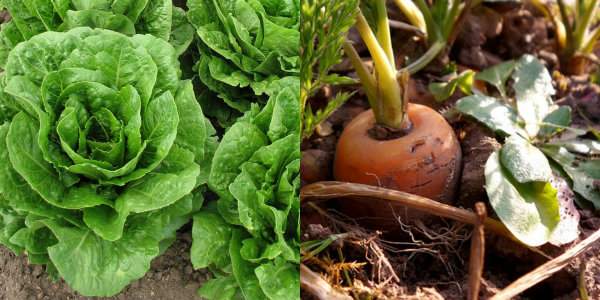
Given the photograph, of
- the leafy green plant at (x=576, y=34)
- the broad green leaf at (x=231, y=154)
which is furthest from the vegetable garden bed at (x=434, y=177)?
the leafy green plant at (x=576, y=34)

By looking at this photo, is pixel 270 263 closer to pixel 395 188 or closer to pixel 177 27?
pixel 395 188

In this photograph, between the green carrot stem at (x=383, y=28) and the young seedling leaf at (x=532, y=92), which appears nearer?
the green carrot stem at (x=383, y=28)

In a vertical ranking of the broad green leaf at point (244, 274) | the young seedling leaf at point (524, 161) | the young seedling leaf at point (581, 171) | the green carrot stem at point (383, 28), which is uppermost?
the green carrot stem at point (383, 28)

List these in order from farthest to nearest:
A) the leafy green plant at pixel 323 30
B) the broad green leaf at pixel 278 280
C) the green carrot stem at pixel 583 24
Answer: the green carrot stem at pixel 583 24
the broad green leaf at pixel 278 280
the leafy green plant at pixel 323 30

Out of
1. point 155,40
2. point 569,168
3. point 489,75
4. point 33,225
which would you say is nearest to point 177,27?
point 155,40

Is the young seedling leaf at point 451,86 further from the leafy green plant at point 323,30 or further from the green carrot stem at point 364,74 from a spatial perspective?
the leafy green plant at point 323,30

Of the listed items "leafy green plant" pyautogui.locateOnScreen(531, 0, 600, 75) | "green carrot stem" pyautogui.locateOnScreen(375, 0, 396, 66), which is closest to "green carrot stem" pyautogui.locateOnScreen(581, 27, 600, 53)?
"leafy green plant" pyautogui.locateOnScreen(531, 0, 600, 75)

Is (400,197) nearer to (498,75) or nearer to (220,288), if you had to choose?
(220,288)
